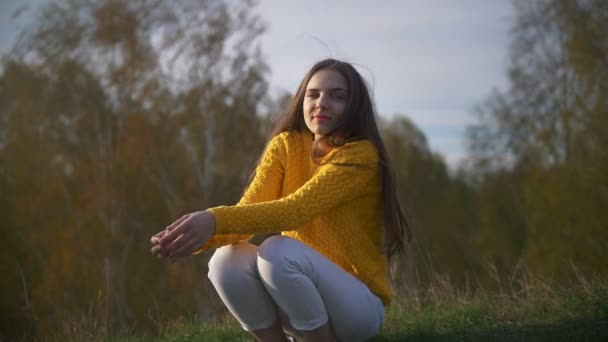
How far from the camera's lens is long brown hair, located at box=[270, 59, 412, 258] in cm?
254

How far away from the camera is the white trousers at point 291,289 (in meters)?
2.22

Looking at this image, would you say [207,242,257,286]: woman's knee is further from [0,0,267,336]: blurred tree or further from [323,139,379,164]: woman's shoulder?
[0,0,267,336]: blurred tree

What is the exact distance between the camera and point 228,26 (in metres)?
16.1

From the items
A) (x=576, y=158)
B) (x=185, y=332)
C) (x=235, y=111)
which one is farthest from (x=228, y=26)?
(x=185, y=332)

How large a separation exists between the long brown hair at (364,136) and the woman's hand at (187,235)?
0.72m

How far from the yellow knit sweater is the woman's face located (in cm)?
14

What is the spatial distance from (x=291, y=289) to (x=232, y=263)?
269 mm

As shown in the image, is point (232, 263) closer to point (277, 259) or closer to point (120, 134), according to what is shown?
point (277, 259)

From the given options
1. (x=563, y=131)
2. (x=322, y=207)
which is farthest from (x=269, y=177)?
(x=563, y=131)

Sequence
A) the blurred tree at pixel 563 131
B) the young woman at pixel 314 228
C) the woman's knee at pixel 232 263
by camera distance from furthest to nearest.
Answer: the blurred tree at pixel 563 131 → the woman's knee at pixel 232 263 → the young woman at pixel 314 228

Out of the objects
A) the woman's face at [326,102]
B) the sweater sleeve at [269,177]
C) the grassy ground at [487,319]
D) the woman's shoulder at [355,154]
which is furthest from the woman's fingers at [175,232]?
the grassy ground at [487,319]

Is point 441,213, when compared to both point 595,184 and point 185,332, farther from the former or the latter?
point 185,332

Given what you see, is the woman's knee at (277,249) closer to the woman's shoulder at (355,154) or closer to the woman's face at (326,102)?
the woman's shoulder at (355,154)

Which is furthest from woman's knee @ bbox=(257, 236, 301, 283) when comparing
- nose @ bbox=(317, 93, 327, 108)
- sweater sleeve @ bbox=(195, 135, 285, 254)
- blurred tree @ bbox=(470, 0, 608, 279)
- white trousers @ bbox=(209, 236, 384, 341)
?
blurred tree @ bbox=(470, 0, 608, 279)
